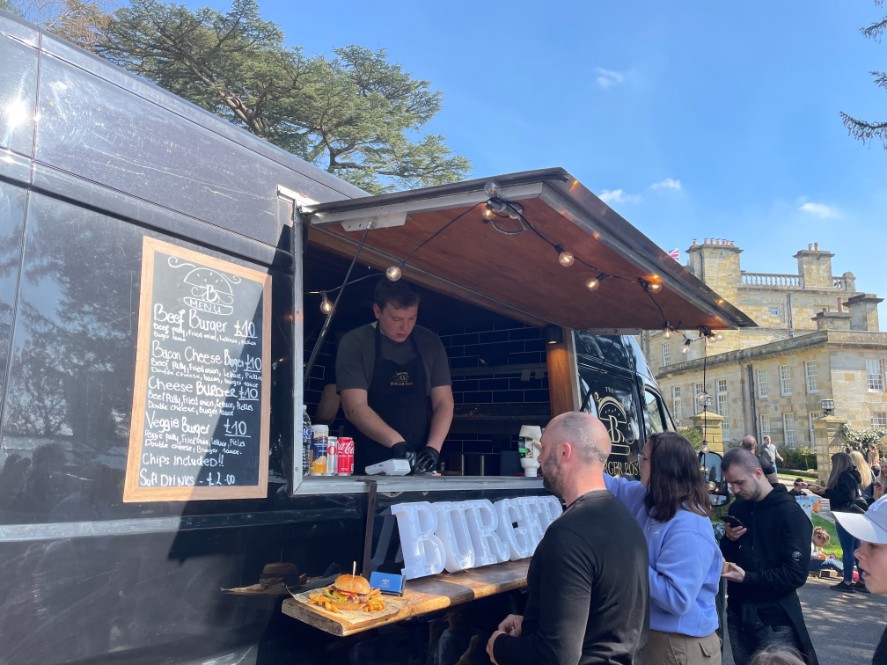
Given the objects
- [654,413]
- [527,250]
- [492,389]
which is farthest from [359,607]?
[654,413]

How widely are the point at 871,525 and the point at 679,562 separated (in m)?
0.83

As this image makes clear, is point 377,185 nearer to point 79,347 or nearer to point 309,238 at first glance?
point 309,238

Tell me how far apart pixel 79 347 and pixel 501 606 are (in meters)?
2.30

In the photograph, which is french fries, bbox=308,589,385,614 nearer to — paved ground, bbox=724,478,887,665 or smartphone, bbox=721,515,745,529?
smartphone, bbox=721,515,745,529

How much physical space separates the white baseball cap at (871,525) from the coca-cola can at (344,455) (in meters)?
2.01

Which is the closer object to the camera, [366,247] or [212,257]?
[212,257]

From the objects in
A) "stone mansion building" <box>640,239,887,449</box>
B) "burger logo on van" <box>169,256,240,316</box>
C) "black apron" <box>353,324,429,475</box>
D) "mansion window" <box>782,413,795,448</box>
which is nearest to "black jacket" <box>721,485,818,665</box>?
"black apron" <box>353,324,429,475</box>

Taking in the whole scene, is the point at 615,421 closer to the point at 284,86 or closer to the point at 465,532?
the point at 465,532

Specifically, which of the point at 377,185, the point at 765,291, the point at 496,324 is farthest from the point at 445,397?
the point at 765,291

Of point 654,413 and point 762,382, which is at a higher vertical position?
point 762,382

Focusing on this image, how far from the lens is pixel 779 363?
34.7 m

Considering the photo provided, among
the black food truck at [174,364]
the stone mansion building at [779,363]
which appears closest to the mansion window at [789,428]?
the stone mansion building at [779,363]

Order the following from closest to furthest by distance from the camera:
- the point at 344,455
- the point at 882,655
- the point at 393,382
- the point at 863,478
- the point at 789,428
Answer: the point at 882,655
the point at 344,455
the point at 393,382
the point at 863,478
the point at 789,428

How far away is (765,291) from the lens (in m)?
52.0
